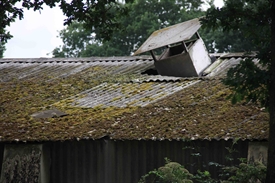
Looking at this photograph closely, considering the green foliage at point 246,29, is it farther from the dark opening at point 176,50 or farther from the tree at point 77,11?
the dark opening at point 176,50

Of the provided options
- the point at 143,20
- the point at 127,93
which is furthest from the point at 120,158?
the point at 143,20

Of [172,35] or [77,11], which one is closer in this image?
[77,11]

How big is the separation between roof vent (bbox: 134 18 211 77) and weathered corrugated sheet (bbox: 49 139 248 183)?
4.92 meters

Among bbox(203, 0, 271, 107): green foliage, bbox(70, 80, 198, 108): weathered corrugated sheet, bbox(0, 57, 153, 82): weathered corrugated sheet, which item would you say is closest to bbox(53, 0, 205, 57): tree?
bbox(0, 57, 153, 82): weathered corrugated sheet

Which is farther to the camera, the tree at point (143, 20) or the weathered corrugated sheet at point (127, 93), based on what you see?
the tree at point (143, 20)

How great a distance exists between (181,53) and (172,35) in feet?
2.42

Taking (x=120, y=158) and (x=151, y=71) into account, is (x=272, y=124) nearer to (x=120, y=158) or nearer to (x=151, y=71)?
(x=120, y=158)

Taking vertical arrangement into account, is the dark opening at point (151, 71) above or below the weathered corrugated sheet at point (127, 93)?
above

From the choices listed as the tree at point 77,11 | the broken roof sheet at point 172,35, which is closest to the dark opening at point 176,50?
the broken roof sheet at point 172,35

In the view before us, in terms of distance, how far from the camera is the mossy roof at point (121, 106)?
14.1 metres

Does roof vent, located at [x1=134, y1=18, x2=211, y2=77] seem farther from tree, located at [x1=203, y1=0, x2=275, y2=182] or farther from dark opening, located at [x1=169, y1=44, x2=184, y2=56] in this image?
tree, located at [x1=203, y1=0, x2=275, y2=182]

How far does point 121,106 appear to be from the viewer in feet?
53.7

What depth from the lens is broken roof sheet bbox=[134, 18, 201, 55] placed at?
1938 centimetres

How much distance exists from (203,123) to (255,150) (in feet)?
5.08
